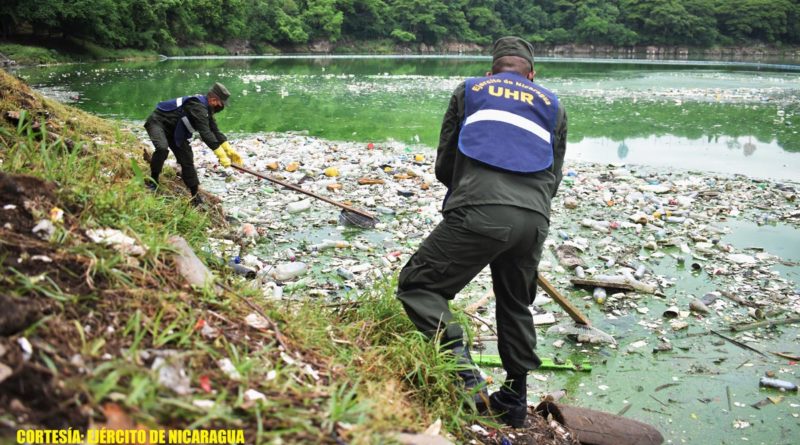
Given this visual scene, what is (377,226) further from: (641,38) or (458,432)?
(641,38)

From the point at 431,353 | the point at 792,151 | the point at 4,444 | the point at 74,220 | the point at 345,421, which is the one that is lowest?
the point at 792,151

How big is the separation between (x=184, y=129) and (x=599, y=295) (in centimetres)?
434

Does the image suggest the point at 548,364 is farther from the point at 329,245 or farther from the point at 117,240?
the point at 117,240

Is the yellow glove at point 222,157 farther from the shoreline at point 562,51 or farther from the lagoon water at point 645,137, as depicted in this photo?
the shoreline at point 562,51

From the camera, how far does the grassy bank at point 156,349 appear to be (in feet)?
5.33

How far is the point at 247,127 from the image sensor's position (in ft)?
38.9

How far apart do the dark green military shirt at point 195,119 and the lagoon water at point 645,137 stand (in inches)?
149

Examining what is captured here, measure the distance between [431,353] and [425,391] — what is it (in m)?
0.19

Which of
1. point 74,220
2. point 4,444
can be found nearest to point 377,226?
A: point 74,220

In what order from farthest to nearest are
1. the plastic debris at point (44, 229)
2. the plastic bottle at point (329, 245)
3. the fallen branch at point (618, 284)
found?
the plastic bottle at point (329, 245)
the fallen branch at point (618, 284)
the plastic debris at point (44, 229)

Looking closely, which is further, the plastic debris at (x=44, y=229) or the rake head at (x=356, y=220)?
the rake head at (x=356, y=220)

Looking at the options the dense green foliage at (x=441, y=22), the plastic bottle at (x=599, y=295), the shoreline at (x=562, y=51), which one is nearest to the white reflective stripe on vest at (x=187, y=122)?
the plastic bottle at (x=599, y=295)

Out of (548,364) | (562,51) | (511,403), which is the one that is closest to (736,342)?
(548,364)

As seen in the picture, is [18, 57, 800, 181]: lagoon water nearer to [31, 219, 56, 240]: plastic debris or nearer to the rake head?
the rake head
